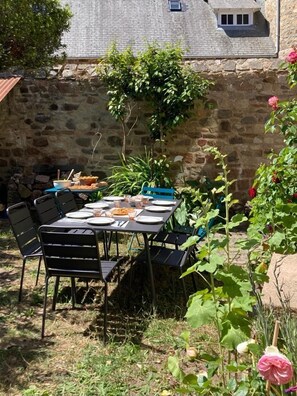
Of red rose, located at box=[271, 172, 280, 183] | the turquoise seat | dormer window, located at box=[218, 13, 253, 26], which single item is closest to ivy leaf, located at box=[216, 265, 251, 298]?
red rose, located at box=[271, 172, 280, 183]

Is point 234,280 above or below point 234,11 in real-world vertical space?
below

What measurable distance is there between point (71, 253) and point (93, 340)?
66 cm

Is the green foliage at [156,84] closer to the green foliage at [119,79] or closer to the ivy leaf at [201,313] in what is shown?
the green foliage at [119,79]

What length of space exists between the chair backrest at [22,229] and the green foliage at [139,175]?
7.91 feet

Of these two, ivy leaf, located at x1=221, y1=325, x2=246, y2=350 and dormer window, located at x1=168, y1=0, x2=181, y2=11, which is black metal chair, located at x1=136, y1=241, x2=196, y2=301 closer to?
ivy leaf, located at x1=221, y1=325, x2=246, y2=350

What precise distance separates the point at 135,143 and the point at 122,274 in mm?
3031

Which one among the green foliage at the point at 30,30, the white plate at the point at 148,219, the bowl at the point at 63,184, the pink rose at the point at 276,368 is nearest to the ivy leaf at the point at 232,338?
the pink rose at the point at 276,368

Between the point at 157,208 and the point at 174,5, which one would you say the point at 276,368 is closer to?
the point at 157,208

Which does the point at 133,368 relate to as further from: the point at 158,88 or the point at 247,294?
the point at 158,88

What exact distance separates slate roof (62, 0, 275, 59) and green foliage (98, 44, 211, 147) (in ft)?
33.6

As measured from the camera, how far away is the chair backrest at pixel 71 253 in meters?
3.36

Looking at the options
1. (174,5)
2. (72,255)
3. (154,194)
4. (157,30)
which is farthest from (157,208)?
(174,5)

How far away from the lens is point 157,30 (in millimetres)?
18172

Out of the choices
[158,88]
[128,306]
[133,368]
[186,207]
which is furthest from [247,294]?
[158,88]
